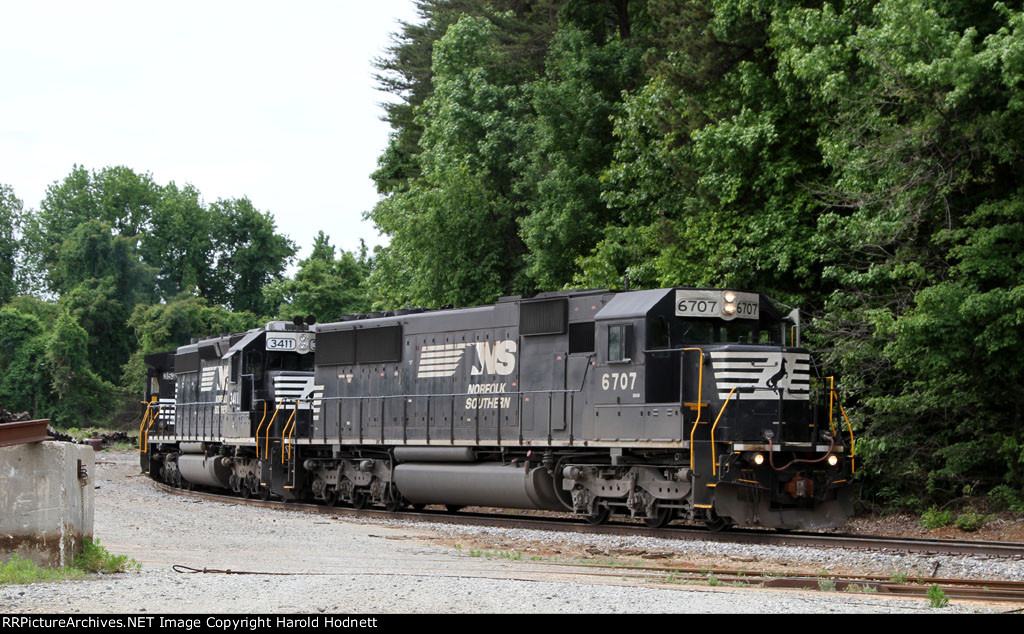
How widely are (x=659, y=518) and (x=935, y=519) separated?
16.7ft

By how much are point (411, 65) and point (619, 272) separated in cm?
2490

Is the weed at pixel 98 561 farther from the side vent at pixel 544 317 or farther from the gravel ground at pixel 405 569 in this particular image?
the side vent at pixel 544 317

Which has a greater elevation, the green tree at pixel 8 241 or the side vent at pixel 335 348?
the green tree at pixel 8 241

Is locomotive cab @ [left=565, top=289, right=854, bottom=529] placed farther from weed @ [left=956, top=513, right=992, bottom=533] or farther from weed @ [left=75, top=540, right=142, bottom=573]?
weed @ [left=75, top=540, right=142, bottom=573]

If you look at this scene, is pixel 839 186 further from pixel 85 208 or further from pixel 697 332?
pixel 85 208

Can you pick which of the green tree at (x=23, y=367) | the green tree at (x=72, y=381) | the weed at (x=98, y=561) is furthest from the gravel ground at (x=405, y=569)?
the green tree at (x=23, y=367)

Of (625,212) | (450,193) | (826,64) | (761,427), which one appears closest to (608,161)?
(625,212)

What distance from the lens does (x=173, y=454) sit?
30359 millimetres

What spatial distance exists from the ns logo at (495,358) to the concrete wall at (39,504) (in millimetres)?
8863

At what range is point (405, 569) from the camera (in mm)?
11336

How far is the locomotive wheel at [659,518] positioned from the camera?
15922 millimetres

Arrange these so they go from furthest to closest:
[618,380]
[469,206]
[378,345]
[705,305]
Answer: [469,206] → [378,345] → [618,380] → [705,305]

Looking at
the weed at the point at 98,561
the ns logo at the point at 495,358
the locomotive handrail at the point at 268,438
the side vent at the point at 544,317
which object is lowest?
the weed at the point at 98,561

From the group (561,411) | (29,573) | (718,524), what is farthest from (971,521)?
(29,573)
